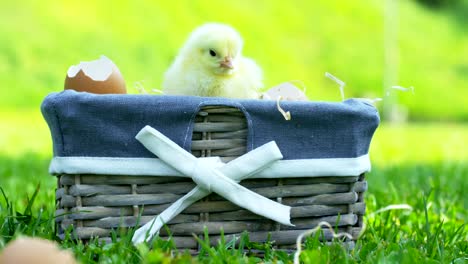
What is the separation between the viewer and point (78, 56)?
9781 mm

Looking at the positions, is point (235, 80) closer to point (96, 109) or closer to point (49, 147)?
point (96, 109)

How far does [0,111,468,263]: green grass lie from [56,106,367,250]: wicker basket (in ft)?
0.13

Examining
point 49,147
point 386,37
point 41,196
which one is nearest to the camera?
point 41,196

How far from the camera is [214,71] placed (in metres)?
1.78

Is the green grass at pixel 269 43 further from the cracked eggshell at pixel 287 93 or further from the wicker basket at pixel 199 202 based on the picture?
the wicker basket at pixel 199 202

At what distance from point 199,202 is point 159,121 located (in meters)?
0.20

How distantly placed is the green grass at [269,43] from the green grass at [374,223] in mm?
5681

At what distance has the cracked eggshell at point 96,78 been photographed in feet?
5.55

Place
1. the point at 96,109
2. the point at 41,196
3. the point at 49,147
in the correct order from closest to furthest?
1. the point at 96,109
2. the point at 41,196
3. the point at 49,147

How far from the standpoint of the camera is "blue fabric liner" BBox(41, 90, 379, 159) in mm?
1448

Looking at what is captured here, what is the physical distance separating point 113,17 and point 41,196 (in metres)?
8.66

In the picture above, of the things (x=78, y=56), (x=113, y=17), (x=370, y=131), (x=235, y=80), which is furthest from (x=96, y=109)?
(x=113, y=17)

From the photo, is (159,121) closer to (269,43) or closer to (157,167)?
(157,167)

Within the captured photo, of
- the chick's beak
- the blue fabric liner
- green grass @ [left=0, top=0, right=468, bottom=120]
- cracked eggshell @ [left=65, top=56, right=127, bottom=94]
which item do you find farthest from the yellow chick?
green grass @ [left=0, top=0, right=468, bottom=120]
